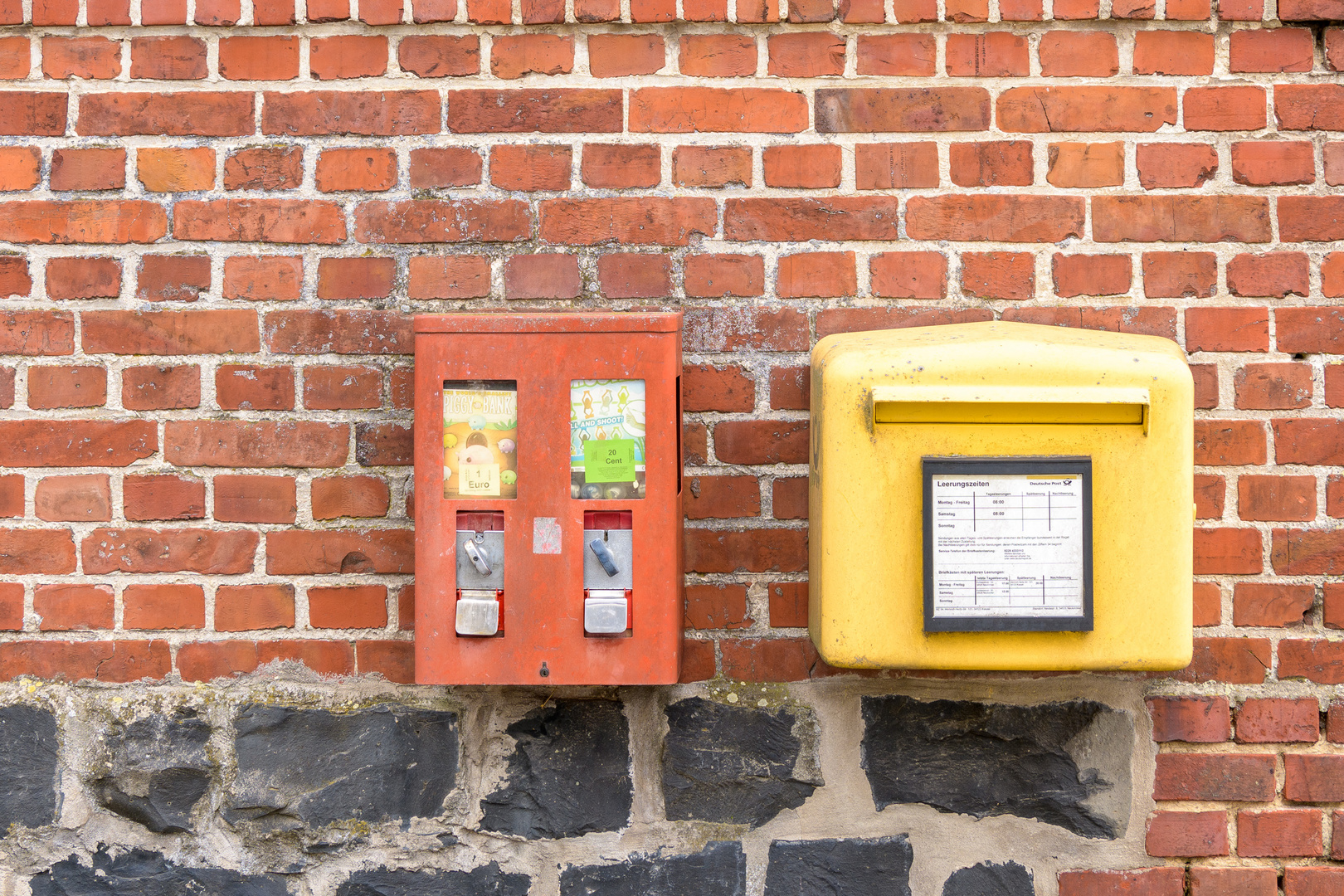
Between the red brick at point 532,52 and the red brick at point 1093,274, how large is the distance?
987mm

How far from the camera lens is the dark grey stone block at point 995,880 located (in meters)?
1.63

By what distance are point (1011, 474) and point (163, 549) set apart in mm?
1526

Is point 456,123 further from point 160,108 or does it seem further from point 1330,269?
point 1330,269

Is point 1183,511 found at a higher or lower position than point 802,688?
higher

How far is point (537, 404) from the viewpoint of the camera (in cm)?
142

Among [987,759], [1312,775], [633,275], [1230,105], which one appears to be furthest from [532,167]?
[1312,775]

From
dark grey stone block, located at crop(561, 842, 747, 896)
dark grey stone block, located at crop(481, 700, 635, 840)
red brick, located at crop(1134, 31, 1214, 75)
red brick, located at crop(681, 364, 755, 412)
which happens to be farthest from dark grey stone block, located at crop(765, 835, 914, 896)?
red brick, located at crop(1134, 31, 1214, 75)

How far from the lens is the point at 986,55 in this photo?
161 cm

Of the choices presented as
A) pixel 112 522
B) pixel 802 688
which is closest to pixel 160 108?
pixel 112 522

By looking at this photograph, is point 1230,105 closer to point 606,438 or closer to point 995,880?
point 606,438

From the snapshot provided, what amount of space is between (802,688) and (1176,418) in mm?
793

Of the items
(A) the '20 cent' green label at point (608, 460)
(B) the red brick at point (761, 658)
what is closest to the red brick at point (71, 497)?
(A) the '20 cent' green label at point (608, 460)

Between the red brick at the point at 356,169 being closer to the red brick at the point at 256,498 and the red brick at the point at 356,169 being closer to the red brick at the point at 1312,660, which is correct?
the red brick at the point at 256,498

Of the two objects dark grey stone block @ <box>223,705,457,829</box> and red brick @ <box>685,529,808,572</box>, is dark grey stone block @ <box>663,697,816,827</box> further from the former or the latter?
dark grey stone block @ <box>223,705,457,829</box>
